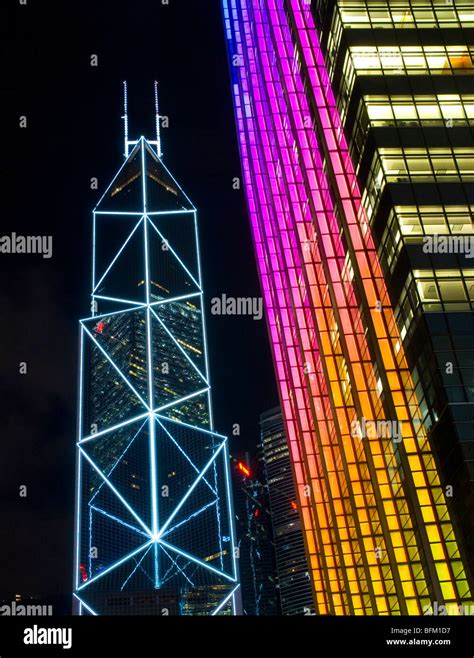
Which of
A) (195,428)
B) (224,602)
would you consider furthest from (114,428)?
(224,602)

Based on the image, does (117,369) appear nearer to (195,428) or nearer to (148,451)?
(148,451)

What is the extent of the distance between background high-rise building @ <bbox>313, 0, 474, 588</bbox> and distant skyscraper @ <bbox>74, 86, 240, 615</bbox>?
85998 millimetres

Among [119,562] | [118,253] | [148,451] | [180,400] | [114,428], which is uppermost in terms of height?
[118,253]

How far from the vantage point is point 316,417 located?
74438 mm

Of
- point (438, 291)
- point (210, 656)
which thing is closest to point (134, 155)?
point (438, 291)

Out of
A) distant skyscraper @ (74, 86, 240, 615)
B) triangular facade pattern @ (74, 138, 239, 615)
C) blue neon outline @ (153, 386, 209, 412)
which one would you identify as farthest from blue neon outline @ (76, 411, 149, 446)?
blue neon outline @ (153, 386, 209, 412)

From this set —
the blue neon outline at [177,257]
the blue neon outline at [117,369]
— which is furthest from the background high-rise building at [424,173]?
the blue neon outline at [177,257]

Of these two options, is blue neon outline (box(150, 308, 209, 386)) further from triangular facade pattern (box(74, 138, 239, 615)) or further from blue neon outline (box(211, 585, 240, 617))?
blue neon outline (box(211, 585, 240, 617))

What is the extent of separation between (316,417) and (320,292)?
450 inches

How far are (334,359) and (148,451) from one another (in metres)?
73.1

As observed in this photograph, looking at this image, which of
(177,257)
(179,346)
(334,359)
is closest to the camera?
(334,359)

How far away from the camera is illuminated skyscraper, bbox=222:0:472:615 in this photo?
49312 millimetres

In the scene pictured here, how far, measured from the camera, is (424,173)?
50.7 meters

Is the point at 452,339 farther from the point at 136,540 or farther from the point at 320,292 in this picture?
the point at 136,540
